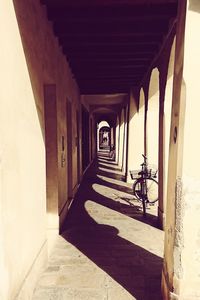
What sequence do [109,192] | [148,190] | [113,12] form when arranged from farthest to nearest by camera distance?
[109,192] < [148,190] < [113,12]

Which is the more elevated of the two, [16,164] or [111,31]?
[111,31]

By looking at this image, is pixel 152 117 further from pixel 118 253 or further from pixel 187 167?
pixel 187 167

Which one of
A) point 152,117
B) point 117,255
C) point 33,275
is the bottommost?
point 117,255

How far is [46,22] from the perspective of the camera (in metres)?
4.26

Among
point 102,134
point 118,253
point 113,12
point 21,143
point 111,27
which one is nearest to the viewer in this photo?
point 21,143

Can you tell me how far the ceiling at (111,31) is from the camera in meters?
3.97

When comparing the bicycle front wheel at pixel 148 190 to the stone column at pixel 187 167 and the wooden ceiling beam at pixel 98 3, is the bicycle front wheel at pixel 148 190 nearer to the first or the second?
the stone column at pixel 187 167

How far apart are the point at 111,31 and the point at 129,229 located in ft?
12.8

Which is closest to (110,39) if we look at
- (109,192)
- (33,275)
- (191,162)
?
(191,162)

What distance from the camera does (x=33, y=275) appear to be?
3279 mm

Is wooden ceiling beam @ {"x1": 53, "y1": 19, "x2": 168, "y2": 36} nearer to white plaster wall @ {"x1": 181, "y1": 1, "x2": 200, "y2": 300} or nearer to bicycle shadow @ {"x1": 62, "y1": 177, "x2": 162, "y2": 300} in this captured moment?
white plaster wall @ {"x1": 181, "y1": 1, "x2": 200, "y2": 300}

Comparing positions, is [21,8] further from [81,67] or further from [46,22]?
[81,67]

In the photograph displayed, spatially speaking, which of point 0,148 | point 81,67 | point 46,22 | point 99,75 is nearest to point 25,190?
point 0,148

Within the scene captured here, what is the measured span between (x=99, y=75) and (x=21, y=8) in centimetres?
514
